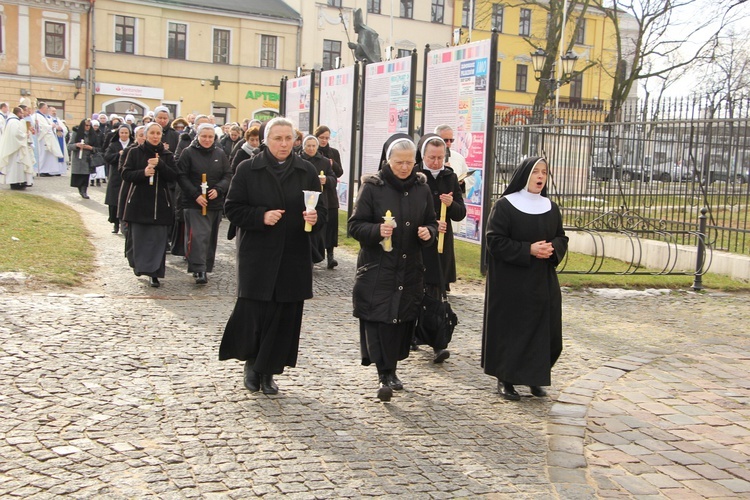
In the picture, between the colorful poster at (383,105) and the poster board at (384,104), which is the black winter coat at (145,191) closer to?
the poster board at (384,104)

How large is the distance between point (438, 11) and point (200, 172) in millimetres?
50393

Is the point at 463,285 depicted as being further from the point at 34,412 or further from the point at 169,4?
the point at 169,4

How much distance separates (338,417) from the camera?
579 cm

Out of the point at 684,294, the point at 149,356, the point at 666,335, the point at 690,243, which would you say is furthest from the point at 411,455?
the point at 690,243

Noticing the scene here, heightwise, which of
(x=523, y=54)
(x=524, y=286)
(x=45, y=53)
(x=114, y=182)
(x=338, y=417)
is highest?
(x=523, y=54)

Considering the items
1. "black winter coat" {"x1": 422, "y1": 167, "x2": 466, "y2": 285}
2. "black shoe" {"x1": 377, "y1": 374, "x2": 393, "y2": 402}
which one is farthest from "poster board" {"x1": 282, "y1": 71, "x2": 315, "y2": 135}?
"black shoe" {"x1": 377, "y1": 374, "x2": 393, "y2": 402}

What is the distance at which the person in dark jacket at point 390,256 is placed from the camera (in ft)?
20.7

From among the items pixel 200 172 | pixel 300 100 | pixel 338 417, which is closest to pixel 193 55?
pixel 300 100

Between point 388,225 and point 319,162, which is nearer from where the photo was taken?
point 388,225

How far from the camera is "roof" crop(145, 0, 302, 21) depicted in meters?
49.5

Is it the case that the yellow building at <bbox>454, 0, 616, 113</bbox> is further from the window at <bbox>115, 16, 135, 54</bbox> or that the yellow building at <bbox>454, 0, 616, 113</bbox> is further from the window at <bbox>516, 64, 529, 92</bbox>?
the window at <bbox>115, 16, 135, 54</bbox>

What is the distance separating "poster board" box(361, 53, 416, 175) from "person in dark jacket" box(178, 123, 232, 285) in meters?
4.40

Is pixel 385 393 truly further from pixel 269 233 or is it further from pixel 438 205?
pixel 438 205

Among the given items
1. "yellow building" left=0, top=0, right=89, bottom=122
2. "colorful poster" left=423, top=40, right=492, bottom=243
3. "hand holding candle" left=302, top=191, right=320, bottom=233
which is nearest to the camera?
"hand holding candle" left=302, top=191, right=320, bottom=233
